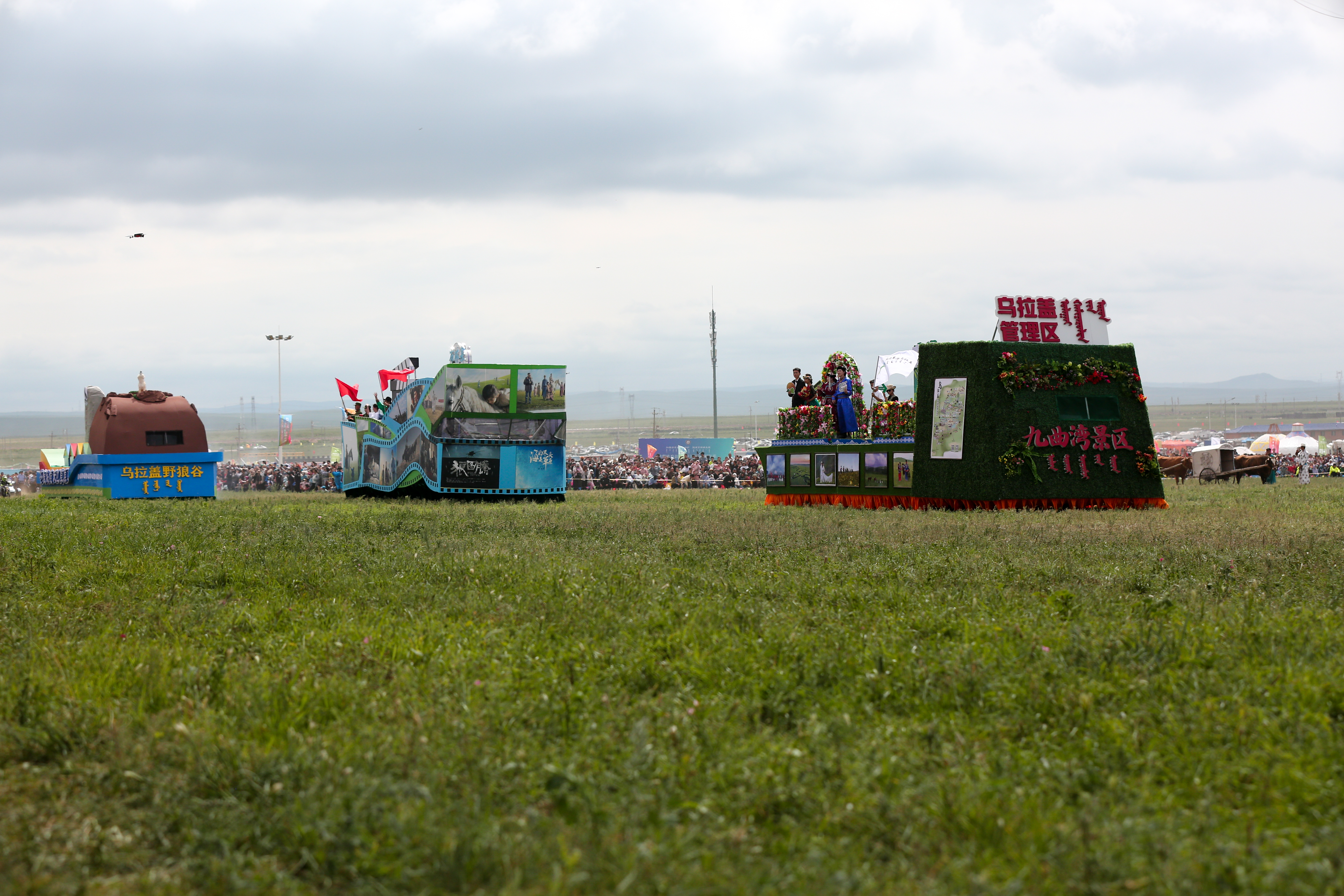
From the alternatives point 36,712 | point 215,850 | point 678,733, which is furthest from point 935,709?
point 36,712

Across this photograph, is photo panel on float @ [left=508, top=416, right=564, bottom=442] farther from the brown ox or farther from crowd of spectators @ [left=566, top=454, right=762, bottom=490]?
the brown ox

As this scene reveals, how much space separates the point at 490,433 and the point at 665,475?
2924cm

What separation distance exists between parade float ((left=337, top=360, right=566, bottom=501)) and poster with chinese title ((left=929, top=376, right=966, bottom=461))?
33.4 feet

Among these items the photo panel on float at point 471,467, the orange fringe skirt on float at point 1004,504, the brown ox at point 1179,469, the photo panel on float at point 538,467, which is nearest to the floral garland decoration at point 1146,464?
the orange fringe skirt on float at point 1004,504

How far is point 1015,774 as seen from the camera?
16.8ft

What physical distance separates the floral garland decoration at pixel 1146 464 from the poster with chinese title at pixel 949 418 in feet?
13.8

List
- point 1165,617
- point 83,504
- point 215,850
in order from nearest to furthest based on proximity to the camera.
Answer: point 215,850 < point 1165,617 < point 83,504

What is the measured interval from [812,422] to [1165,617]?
18273 mm

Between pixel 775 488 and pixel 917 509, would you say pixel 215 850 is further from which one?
pixel 775 488

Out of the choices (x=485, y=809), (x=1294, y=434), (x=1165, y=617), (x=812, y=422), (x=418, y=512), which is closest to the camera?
(x=485, y=809)

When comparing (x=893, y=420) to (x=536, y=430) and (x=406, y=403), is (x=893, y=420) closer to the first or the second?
(x=536, y=430)

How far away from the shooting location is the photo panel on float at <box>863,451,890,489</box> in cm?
2441

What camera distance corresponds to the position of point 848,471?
83.1 feet

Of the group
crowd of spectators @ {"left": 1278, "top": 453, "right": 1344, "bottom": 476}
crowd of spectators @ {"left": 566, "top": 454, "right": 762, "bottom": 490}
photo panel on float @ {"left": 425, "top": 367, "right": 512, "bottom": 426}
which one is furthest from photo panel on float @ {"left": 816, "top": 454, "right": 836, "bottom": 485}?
crowd of spectators @ {"left": 1278, "top": 453, "right": 1344, "bottom": 476}
